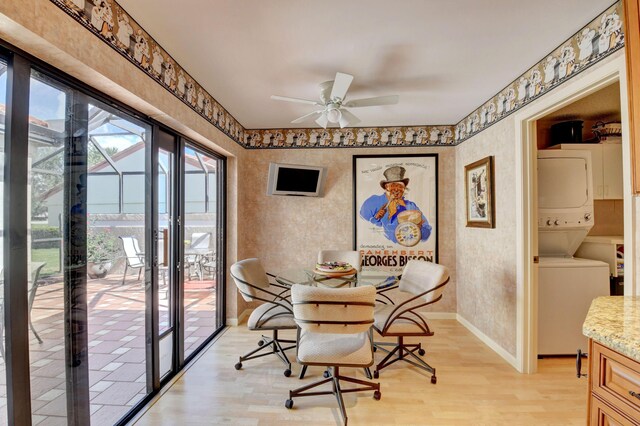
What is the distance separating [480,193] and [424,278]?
1.28m

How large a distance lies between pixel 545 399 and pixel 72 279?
3305 mm

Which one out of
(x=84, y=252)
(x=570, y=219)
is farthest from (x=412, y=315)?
(x=84, y=252)

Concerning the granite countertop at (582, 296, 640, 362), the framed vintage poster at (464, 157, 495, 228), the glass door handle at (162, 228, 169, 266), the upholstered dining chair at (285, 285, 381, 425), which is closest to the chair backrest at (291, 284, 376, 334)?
the upholstered dining chair at (285, 285, 381, 425)

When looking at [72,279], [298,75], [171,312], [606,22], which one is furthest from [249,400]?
[606,22]

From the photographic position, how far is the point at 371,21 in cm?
170

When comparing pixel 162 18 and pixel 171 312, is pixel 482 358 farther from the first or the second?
pixel 162 18

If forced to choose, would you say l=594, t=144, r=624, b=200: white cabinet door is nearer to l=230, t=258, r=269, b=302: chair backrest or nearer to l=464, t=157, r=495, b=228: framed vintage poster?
l=464, t=157, r=495, b=228: framed vintage poster

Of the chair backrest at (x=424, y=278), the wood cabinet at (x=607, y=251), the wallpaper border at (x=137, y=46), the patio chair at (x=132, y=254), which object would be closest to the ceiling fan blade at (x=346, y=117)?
the wallpaper border at (x=137, y=46)

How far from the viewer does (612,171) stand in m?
2.90

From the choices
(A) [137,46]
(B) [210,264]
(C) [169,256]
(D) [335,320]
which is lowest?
(D) [335,320]

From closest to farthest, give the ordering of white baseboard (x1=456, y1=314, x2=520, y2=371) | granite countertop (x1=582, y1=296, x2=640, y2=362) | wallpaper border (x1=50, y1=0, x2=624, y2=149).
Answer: granite countertop (x1=582, y1=296, x2=640, y2=362)
wallpaper border (x1=50, y1=0, x2=624, y2=149)
white baseboard (x1=456, y1=314, x2=520, y2=371)

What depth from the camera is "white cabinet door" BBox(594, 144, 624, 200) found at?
290cm

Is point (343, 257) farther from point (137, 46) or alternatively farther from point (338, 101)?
point (137, 46)

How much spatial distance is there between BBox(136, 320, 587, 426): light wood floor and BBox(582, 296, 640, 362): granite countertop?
1.18m
